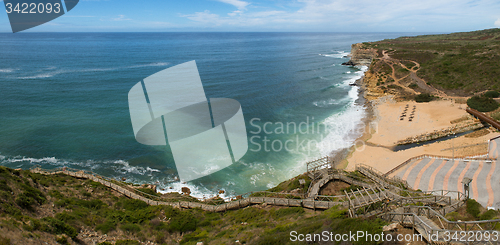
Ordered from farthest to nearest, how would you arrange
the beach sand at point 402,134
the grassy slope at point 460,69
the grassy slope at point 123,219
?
the grassy slope at point 460,69, the beach sand at point 402,134, the grassy slope at point 123,219

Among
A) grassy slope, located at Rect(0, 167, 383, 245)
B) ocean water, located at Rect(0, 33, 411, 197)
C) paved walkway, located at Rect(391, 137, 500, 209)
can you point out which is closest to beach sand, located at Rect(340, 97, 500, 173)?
paved walkway, located at Rect(391, 137, 500, 209)

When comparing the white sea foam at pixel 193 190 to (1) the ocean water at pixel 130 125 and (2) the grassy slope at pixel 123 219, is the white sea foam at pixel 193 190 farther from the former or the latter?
(2) the grassy slope at pixel 123 219

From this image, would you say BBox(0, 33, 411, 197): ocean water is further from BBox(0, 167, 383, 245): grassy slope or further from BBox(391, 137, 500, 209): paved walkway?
BBox(391, 137, 500, 209): paved walkway

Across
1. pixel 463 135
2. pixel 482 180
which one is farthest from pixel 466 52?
pixel 482 180

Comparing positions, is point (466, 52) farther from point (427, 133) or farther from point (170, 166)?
point (170, 166)

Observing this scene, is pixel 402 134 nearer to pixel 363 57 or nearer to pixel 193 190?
pixel 193 190

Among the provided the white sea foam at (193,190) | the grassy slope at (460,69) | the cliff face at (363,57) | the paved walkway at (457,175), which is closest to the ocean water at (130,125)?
the white sea foam at (193,190)
